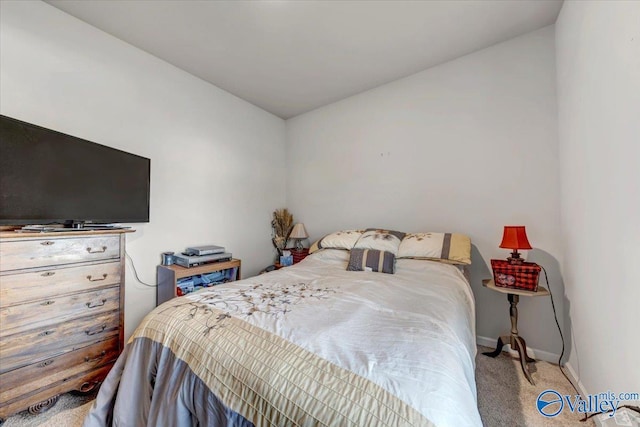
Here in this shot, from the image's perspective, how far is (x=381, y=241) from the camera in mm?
2334

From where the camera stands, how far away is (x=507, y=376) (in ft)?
5.79

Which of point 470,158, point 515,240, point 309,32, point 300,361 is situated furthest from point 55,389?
point 470,158

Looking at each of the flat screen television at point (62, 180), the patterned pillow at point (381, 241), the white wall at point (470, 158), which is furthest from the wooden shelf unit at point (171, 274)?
the white wall at point (470, 158)

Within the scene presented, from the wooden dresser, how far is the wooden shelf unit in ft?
1.36

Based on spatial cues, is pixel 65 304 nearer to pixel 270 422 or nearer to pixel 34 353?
pixel 34 353

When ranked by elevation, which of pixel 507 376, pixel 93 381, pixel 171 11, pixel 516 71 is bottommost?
pixel 507 376

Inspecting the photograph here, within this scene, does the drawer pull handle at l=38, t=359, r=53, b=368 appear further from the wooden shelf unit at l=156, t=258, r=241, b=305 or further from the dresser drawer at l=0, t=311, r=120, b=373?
the wooden shelf unit at l=156, t=258, r=241, b=305

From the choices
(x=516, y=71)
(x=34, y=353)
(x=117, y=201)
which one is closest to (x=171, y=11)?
(x=117, y=201)

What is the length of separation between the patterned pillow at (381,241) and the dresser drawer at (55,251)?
1979mm

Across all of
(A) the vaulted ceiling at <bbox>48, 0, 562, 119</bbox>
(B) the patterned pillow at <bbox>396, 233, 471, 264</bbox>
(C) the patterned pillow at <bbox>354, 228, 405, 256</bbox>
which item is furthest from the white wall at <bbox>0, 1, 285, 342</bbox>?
(B) the patterned pillow at <bbox>396, 233, 471, 264</bbox>

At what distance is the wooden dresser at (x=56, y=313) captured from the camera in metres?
1.29

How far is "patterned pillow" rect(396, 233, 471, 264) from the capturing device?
6.70 feet

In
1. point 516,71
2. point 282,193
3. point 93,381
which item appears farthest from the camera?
point 282,193

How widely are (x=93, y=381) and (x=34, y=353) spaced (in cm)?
42
